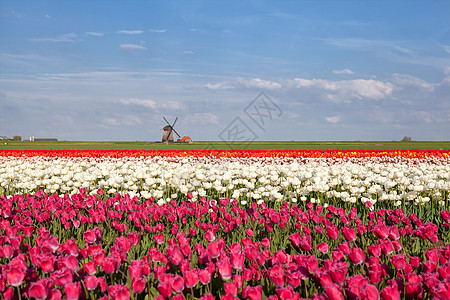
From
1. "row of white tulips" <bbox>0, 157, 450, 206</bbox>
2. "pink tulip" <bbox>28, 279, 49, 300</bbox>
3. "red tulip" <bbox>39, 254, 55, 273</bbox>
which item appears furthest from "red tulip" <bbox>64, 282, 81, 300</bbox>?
"row of white tulips" <bbox>0, 157, 450, 206</bbox>

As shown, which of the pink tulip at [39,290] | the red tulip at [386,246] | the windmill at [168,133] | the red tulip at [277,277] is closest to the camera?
the pink tulip at [39,290]

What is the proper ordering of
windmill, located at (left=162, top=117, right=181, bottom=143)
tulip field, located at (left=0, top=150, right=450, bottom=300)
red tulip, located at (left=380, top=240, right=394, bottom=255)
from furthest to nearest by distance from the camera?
windmill, located at (left=162, top=117, right=181, bottom=143) < red tulip, located at (left=380, top=240, right=394, bottom=255) < tulip field, located at (left=0, top=150, right=450, bottom=300)

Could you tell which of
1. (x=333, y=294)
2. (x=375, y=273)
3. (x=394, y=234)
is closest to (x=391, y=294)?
(x=333, y=294)

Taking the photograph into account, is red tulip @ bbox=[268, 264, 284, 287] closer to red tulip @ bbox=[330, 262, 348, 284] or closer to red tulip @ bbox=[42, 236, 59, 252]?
red tulip @ bbox=[330, 262, 348, 284]

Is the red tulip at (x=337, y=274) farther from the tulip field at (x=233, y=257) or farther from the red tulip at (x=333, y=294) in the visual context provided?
the red tulip at (x=333, y=294)

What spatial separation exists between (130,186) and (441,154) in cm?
1562

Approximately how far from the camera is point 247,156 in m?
17.8

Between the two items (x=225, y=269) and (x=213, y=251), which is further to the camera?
(x=213, y=251)

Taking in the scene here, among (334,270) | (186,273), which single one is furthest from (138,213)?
(334,270)

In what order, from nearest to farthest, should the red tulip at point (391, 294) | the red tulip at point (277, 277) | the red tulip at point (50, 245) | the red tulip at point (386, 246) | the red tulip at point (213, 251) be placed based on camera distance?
1. the red tulip at point (391, 294)
2. the red tulip at point (277, 277)
3. the red tulip at point (213, 251)
4. the red tulip at point (386, 246)
5. the red tulip at point (50, 245)

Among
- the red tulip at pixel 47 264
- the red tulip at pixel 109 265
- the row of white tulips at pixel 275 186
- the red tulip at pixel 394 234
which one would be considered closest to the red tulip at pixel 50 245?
the red tulip at pixel 47 264

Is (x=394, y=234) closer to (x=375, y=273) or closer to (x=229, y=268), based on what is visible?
(x=375, y=273)

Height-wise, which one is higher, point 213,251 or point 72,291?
point 213,251

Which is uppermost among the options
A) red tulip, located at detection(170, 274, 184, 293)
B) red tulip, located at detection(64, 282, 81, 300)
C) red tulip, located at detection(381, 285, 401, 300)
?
red tulip, located at detection(381, 285, 401, 300)
